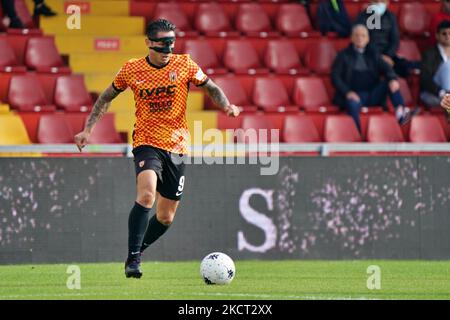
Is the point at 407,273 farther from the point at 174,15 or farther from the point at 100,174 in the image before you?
the point at 174,15

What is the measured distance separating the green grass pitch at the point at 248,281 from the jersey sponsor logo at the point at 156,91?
63.2 inches

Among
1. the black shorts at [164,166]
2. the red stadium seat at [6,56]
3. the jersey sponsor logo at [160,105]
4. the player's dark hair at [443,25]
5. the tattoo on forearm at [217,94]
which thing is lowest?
the black shorts at [164,166]

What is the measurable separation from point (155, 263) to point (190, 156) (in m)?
1.21

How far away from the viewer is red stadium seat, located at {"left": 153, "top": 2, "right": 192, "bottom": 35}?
17469 mm

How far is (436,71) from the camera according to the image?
16797 mm

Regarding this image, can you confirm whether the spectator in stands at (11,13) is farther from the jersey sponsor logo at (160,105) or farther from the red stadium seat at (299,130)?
the jersey sponsor logo at (160,105)

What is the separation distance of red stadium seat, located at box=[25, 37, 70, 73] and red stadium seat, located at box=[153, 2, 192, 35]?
1.74m

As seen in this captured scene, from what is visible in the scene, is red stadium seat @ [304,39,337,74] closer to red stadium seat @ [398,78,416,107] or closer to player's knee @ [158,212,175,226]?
red stadium seat @ [398,78,416,107]

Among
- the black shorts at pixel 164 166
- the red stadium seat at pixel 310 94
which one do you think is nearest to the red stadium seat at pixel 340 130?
the red stadium seat at pixel 310 94

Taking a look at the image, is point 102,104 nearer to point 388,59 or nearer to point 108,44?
point 108,44

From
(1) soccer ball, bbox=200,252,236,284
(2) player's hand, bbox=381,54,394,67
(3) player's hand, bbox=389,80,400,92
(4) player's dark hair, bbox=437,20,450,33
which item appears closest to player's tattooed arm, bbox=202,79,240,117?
(1) soccer ball, bbox=200,252,236,284

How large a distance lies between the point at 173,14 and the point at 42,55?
214 centimetres

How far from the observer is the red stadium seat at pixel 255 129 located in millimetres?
15664
